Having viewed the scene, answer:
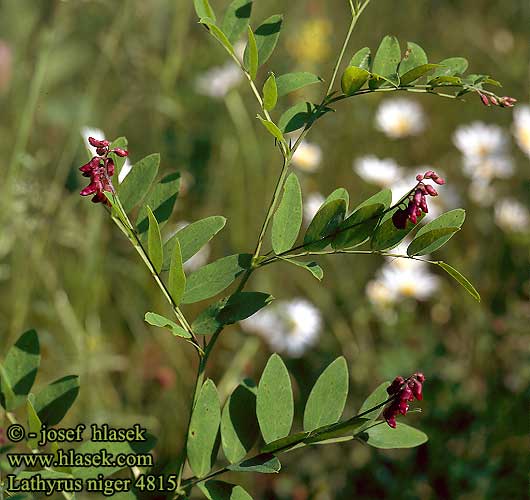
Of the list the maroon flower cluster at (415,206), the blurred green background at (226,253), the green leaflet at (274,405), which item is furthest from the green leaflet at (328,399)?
the blurred green background at (226,253)

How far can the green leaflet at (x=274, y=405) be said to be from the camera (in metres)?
0.59

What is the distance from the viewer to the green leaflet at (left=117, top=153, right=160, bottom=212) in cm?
62

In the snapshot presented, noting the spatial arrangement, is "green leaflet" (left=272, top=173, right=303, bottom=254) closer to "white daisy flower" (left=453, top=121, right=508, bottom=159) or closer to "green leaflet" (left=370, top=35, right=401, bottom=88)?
"green leaflet" (left=370, top=35, right=401, bottom=88)

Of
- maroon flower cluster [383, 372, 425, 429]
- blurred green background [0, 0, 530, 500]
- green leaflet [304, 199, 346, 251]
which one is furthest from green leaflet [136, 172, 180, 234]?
blurred green background [0, 0, 530, 500]

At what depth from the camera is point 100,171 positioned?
553 mm

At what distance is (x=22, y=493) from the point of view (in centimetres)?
59

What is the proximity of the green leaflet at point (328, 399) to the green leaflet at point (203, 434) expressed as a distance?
0.22 feet

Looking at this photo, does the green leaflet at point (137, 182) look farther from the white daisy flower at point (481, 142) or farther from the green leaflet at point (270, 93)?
the white daisy flower at point (481, 142)

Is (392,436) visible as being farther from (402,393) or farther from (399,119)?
(399,119)

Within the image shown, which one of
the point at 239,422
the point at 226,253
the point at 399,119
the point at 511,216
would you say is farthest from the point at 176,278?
the point at 399,119

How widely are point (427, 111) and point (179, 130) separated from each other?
0.77 m

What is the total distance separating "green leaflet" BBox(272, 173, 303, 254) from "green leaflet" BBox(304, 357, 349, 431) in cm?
10

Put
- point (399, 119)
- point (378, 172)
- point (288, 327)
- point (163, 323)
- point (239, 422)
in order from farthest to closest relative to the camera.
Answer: point (399, 119), point (378, 172), point (288, 327), point (239, 422), point (163, 323)

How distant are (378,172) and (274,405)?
1151mm
